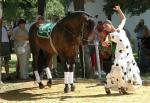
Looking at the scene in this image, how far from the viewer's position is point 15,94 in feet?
42.9

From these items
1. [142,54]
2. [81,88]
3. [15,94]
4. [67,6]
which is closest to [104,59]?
[142,54]

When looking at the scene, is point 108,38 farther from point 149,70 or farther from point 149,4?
point 149,4

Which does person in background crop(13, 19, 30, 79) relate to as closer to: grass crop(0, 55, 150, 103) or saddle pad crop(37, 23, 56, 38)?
grass crop(0, 55, 150, 103)

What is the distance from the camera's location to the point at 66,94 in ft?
40.8

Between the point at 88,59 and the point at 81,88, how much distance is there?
10.0 ft

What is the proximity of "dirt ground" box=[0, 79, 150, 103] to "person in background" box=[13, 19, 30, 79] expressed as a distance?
160 cm

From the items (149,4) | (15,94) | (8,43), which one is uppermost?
(149,4)

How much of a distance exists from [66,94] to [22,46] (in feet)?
15.1

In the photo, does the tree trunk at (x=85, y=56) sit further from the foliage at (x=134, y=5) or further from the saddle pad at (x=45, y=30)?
the foliage at (x=134, y=5)

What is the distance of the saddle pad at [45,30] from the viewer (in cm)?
1348

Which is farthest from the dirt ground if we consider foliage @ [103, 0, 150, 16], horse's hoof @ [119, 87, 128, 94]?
foliage @ [103, 0, 150, 16]

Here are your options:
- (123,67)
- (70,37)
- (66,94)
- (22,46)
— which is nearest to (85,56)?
(22,46)

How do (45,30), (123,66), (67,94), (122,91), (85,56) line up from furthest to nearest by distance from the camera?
(85,56) < (45,30) < (67,94) < (122,91) < (123,66)

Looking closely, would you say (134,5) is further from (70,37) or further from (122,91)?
(122,91)
